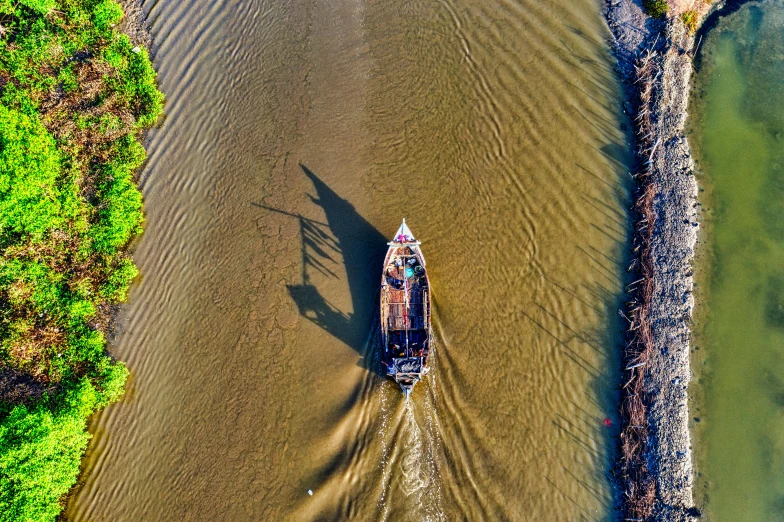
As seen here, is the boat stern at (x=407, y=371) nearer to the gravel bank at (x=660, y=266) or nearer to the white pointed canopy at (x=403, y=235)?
the white pointed canopy at (x=403, y=235)

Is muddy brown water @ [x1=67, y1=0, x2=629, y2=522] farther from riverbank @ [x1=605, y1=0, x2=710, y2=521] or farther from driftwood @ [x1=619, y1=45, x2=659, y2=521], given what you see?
riverbank @ [x1=605, y1=0, x2=710, y2=521]

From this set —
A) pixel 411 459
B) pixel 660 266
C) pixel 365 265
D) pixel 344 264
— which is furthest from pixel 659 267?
pixel 344 264

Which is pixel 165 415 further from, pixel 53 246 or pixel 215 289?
pixel 53 246

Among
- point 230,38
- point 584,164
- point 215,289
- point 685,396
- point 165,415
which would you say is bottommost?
point 165,415

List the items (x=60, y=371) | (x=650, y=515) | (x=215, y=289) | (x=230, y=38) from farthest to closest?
(x=230, y=38) → (x=215, y=289) → (x=60, y=371) → (x=650, y=515)

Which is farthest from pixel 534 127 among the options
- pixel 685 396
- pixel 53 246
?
pixel 53 246

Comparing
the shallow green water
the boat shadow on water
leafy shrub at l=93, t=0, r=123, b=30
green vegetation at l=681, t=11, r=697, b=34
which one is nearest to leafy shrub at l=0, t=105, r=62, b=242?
leafy shrub at l=93, t=0, r=123, b=30

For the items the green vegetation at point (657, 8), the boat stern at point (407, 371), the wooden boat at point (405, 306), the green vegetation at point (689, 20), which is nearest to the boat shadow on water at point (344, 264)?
the wooden boat at point (405, 306)
